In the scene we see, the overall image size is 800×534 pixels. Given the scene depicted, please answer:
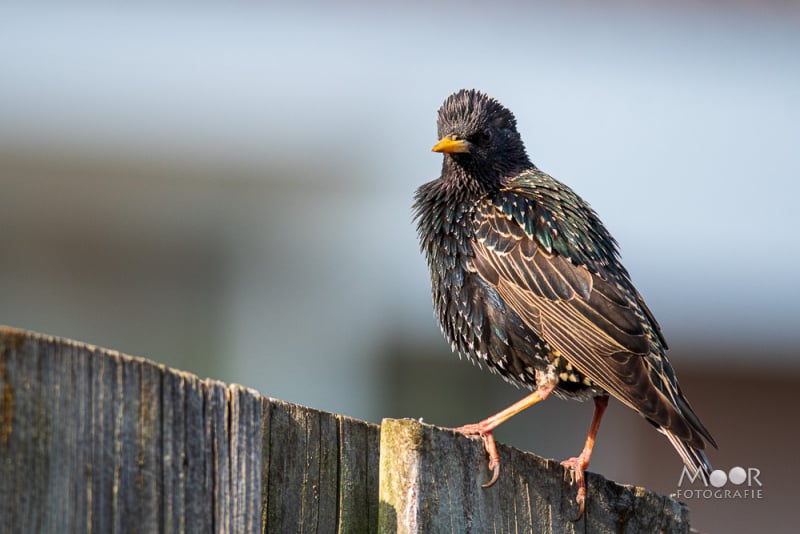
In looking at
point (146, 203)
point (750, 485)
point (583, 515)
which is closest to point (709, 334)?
point (750, 485)

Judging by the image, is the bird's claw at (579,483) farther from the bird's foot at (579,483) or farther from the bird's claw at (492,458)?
the bird's claw at (492,458)

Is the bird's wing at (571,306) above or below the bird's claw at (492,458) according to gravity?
above

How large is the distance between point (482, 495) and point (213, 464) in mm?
847

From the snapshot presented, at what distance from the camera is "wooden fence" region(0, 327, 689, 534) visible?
6.20 ft

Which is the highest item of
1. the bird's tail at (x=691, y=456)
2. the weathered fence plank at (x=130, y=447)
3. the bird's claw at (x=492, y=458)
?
the bird's tail at (x=691, y=456)

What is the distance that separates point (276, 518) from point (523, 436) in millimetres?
6478

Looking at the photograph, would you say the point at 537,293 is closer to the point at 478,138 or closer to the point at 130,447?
the point at 478,138

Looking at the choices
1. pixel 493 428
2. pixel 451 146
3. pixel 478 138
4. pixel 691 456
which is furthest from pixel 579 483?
pixel 478 138

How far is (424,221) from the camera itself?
5.00m

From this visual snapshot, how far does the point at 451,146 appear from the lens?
5.05 m

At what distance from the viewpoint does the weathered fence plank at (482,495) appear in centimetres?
261

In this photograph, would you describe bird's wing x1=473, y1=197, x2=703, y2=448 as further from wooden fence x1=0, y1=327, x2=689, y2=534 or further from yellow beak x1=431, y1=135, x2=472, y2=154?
wooden fence x1=0, y1=327, x2=689, y2=534

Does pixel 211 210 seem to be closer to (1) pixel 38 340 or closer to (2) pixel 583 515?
(2) pixel 583 515

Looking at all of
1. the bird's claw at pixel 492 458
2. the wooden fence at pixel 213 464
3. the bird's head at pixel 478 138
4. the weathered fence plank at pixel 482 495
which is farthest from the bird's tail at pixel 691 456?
the bird's head at pixel 478 138
